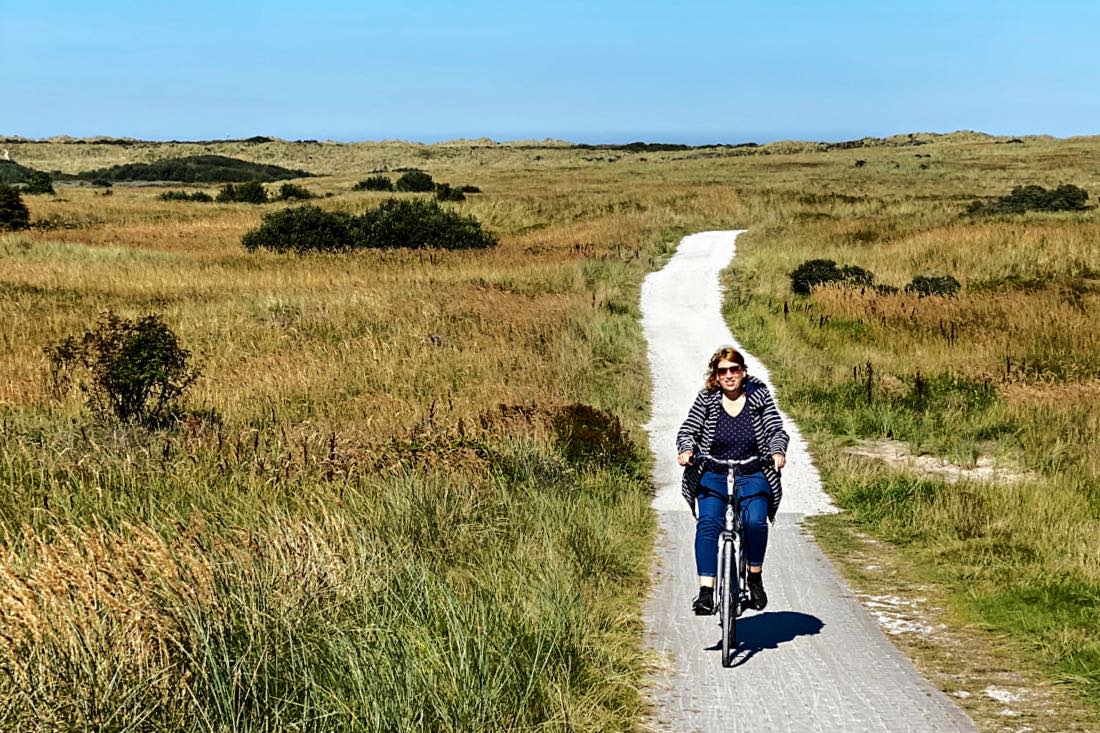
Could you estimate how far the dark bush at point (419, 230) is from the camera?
4200 cm

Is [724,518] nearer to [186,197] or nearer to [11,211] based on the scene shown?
[11,211]

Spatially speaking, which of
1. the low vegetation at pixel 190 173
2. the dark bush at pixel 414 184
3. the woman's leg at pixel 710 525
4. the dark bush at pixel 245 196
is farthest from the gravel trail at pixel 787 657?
the low vegetation at pixel 190 173

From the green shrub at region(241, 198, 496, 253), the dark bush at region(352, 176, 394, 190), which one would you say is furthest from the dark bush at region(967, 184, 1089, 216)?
the dark bush at region(352, 176, 394, 190)

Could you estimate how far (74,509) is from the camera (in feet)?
26.9

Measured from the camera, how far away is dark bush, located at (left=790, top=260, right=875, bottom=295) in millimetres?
28594

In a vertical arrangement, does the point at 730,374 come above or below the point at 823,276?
above

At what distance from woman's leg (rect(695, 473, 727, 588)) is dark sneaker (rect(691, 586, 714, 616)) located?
1.8 inches

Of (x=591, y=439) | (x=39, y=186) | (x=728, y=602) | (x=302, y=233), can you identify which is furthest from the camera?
(x=39, y=186)

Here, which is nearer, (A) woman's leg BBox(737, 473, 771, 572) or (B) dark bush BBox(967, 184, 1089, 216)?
(A) woman's leg BBox(737, 473, 771, 572)

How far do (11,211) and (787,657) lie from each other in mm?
45976

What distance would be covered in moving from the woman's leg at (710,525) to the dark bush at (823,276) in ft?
71.1

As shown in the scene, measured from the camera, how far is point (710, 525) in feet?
23.0

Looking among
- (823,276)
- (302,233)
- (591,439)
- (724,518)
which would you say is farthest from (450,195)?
(724,518)

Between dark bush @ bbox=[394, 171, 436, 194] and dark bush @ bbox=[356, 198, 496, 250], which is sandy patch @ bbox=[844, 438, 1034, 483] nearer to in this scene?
dark bush @ bbox=[356, 198, 496, 250]
